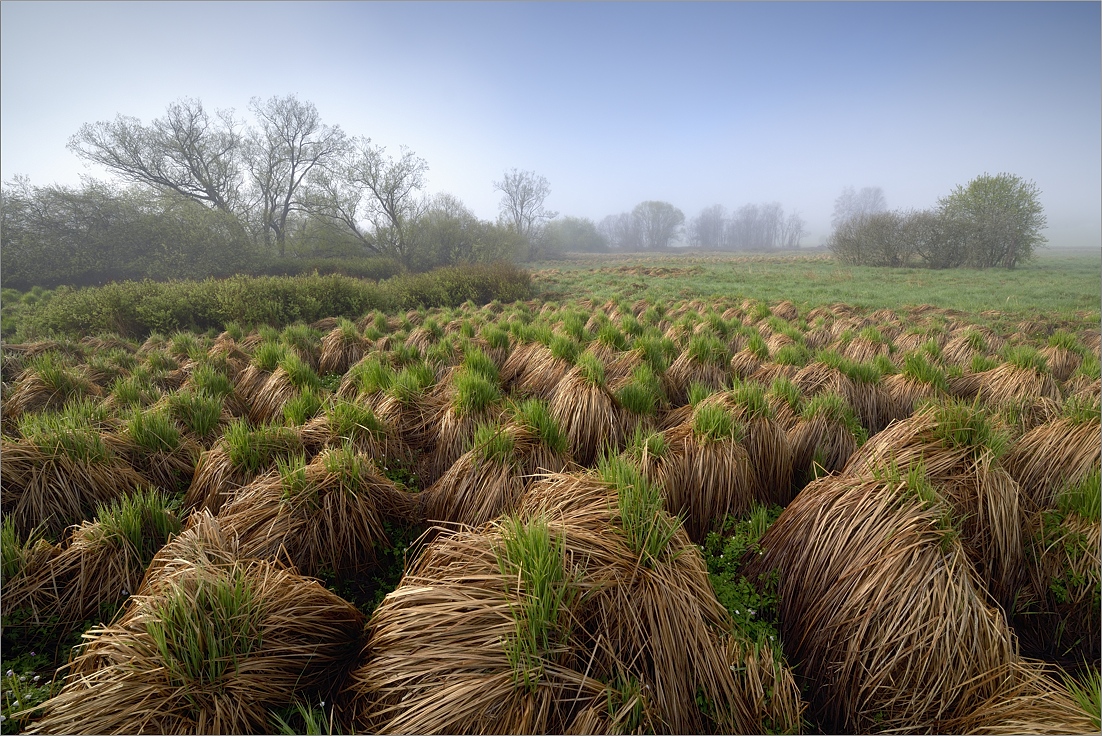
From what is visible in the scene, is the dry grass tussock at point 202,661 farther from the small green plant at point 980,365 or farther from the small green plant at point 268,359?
the small green plant at point 980,365

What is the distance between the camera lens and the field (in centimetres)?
154

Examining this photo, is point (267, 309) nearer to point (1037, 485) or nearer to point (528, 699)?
point (528, 699)

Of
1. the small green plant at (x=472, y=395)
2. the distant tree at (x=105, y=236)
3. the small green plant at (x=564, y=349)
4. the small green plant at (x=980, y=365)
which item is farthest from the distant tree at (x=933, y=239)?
the distant tree at (x=105, y=236)

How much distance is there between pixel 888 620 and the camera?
5.99 ft

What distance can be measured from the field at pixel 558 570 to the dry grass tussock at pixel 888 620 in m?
0.01

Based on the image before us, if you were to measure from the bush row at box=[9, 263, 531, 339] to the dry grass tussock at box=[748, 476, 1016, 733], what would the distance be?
11.8 metres

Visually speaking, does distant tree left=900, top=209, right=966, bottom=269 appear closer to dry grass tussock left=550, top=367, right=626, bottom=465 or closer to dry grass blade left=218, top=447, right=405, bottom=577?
dry grass tussock left=550, top=367, right=626, bottom=465

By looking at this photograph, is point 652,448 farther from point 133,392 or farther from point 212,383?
point 133,392

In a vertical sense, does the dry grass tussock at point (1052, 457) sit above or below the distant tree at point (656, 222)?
below

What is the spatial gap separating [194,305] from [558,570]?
13107 millimetres

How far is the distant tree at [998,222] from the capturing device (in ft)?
73.0

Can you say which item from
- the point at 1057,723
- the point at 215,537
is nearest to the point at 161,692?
the point at 215,537

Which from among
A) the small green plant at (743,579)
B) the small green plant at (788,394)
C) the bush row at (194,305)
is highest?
the bush row at (194,305)

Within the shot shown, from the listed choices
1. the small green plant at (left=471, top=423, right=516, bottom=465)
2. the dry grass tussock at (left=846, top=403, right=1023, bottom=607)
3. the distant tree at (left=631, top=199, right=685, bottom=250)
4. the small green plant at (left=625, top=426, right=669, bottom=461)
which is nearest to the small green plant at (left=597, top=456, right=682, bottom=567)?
the small green plant at (left=625, top=426, right=669, bottom=461)
